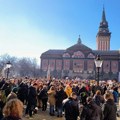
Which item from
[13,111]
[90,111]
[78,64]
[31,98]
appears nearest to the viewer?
[13,111]

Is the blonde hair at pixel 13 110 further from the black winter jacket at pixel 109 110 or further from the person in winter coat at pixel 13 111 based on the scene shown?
the black winter jacket at pixel 109 110

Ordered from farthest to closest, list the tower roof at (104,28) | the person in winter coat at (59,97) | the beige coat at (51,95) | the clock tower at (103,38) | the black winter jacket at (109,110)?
1. the tower roof at (104,28)
2. the clock tower at (103,38)
3. the beige coat at (51,95)
4. the person in winter coat at (59,97)
5. the black winter jacket at (109,110)

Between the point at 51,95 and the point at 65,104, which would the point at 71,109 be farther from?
the point at 51,95

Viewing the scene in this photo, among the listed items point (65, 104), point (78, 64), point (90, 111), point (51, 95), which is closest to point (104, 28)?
point (78, 64)

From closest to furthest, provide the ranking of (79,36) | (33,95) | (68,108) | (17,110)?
(17,110)
(68,108)
(33,95)
(79,36)

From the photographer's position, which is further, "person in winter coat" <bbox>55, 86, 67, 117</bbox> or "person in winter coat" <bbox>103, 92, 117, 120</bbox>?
"person in winter coat" <bbox>55, 86, 67, 117</bbox>

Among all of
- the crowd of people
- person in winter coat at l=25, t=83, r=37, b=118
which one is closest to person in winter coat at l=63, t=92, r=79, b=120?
the crowd of people

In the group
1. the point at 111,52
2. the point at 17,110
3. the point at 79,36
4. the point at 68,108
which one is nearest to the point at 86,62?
the point at 111,52

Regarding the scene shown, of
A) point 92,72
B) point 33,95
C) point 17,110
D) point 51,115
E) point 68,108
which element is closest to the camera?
point 17,110

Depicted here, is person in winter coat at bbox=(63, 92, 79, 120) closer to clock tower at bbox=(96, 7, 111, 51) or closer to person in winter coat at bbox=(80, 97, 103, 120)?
person in winter coat at bbox=(80, 97, 103, 120)

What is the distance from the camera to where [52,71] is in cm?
8262

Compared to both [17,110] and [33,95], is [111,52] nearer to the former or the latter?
[33,95]

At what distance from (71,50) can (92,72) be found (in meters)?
8.66

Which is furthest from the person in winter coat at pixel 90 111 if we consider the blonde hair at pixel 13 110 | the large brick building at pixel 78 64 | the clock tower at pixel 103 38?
the clock tower at pixel 103 38
